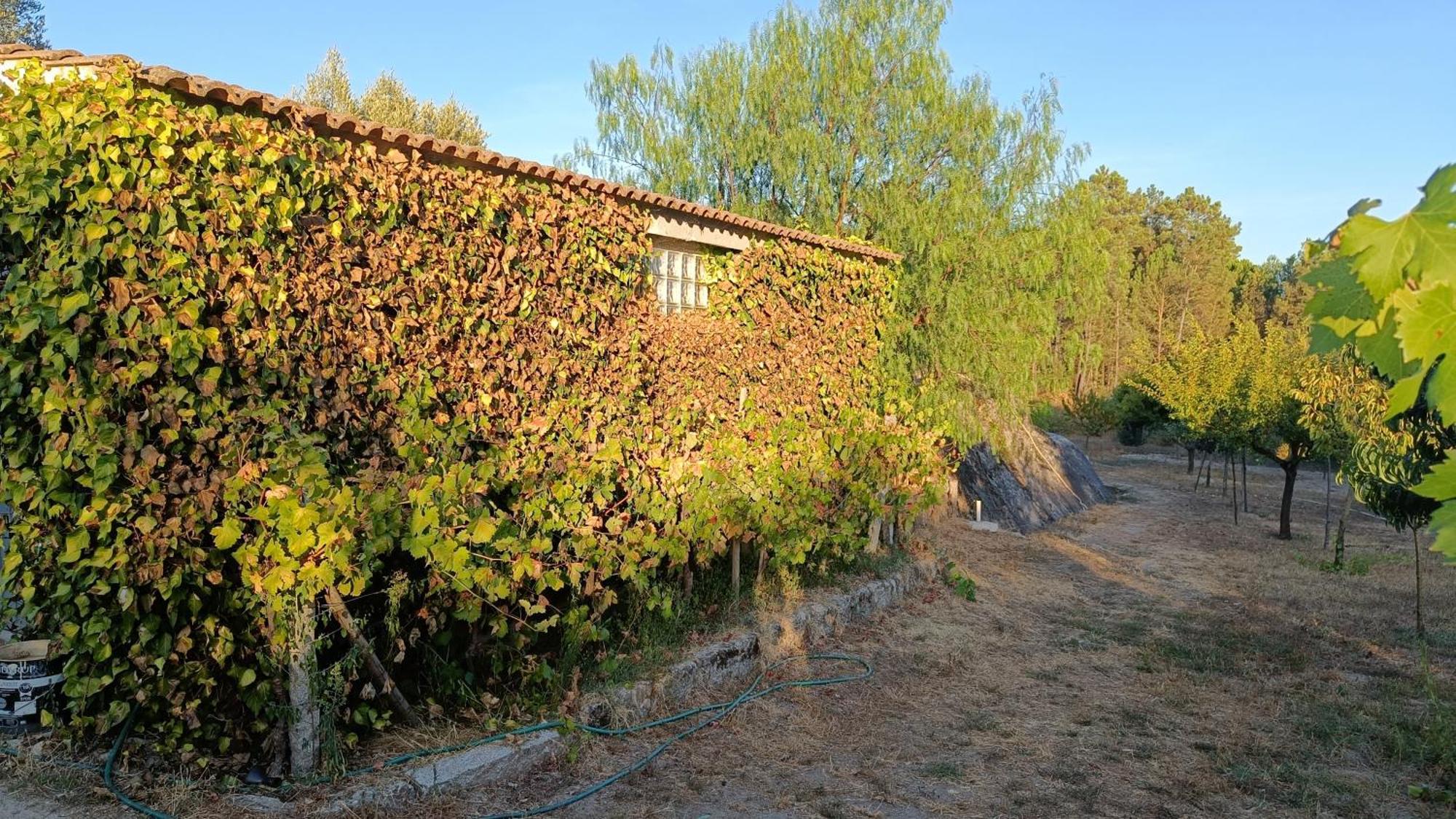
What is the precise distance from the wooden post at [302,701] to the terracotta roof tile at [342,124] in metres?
2.19

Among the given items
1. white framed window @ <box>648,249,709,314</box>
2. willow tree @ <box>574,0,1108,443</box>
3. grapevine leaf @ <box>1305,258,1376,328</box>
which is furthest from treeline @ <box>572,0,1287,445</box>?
grapevine leaf @ <box>1305,258,1376,328</box>

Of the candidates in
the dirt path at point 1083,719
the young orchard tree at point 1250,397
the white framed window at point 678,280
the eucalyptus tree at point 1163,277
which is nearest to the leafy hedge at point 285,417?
the dirt path at point 1083,719

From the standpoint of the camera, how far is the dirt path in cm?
437

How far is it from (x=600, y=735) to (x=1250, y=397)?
15149mm

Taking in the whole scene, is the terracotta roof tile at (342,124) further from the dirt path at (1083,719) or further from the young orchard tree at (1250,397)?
the young orchard tree at (1250,397)

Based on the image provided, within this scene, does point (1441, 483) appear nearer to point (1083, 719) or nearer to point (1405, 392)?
point (1405, 392)

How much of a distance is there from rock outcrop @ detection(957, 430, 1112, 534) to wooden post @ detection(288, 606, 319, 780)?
11.1 m

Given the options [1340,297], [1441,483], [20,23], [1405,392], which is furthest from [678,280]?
[20,23]

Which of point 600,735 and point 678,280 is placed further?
point 678,280

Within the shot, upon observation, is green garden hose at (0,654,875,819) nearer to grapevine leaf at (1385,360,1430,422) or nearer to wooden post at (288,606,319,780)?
wooden post at (288,606,319,780)

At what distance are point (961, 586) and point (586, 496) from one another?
4.65 metres

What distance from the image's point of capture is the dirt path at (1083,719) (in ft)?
14.3

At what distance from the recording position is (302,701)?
12.2 ft

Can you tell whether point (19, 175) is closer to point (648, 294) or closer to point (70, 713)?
point (70, 713)
